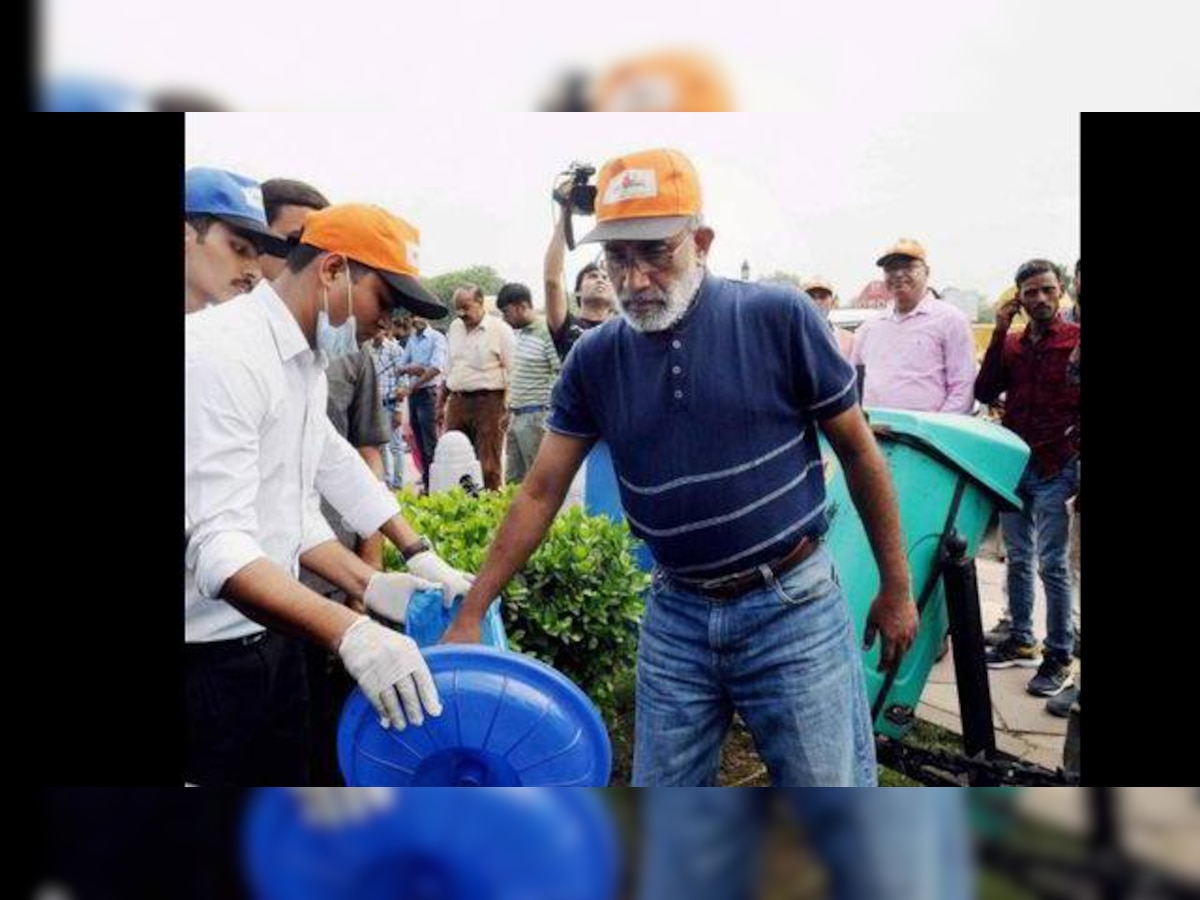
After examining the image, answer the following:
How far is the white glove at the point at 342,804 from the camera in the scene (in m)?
2.15

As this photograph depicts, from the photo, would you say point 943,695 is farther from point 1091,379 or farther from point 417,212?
point 417,212

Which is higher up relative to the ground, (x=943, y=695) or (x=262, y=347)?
(x=262, y=347)

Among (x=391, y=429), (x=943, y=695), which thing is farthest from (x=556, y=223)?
(x=943, y=695)

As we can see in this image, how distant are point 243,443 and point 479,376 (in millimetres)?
705

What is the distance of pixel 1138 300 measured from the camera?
2.86 m

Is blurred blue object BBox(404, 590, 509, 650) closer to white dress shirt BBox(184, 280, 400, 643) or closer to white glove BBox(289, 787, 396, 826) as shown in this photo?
white dress shirt BBox(184, 280, 400, 643)

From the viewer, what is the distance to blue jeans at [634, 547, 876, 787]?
2.51m

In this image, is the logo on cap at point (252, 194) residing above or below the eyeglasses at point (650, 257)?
above

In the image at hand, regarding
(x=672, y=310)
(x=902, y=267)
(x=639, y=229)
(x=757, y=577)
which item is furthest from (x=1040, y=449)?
(x=639, y=229)

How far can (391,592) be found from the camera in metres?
2.94

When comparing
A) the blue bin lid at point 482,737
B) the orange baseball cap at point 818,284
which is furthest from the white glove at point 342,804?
the orange baseball cap at point 818,284

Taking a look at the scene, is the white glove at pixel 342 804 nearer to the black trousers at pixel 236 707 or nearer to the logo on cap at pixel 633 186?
the black trousers at pixel 236 707

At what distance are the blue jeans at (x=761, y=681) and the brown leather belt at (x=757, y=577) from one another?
0.05 ft

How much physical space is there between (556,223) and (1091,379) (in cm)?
143
